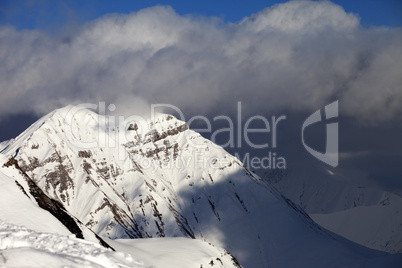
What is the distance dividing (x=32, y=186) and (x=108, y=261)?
48.7 metres

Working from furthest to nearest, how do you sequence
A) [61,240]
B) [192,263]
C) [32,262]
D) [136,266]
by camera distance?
[192,263] → [61,240] → [136,266] → [32,262]

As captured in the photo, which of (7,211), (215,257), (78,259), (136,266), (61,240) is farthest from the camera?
(215,257)

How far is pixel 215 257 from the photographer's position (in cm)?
13000

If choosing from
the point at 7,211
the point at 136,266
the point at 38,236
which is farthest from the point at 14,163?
the point at 136,266

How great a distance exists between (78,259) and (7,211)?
87.3 ft

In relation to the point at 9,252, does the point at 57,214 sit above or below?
below

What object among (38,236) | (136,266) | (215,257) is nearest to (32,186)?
(38,236)

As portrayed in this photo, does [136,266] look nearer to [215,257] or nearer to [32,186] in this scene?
[32,186]

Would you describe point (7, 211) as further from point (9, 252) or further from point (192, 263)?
point (192, 263)

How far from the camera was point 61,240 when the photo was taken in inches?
1738

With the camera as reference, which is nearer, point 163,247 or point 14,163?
point 14,163

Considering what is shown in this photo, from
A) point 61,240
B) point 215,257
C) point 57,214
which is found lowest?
point 215,257

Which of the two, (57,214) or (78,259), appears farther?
(57,214)

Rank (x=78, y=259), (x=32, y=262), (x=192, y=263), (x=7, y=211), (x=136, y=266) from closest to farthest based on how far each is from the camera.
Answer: (x=32, y=262)
(x=78, y=259)
(x=136, y=266)
(x=7, y=211)
(x=192, y=263)
